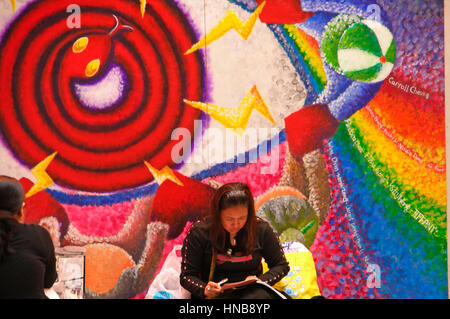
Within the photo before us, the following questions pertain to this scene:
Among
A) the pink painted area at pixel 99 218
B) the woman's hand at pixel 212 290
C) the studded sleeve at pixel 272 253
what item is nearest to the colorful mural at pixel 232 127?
the pink painted area at pixel 99 218

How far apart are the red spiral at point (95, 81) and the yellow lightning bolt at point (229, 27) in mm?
71

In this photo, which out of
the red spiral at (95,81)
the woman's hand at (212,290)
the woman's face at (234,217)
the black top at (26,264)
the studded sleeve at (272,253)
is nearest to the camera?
the black top at (26,264)

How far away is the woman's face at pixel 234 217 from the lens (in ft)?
9.15

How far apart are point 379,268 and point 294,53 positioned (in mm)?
1603

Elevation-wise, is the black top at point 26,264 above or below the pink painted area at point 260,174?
below

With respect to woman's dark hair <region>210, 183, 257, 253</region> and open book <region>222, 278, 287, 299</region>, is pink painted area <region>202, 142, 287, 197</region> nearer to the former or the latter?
woman's dark hair <region>210, 183, 257, 253</region>

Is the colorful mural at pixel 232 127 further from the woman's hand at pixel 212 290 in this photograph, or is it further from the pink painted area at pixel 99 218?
the woman's hand at pixel 212 290

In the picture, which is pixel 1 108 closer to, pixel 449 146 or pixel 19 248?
pixel 19 248

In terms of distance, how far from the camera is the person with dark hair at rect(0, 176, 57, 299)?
217 cm

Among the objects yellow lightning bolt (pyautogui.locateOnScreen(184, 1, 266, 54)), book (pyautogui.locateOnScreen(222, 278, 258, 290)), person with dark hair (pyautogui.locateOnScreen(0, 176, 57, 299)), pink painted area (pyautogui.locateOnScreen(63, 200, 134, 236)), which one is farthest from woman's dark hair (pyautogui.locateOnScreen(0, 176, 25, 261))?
yellow lightning bolt (pyautogui.locateOnScreen(184, 1, 266, 54))

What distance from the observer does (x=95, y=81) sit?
3.55 meters

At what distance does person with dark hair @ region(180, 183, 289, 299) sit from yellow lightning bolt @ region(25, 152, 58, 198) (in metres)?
1.24

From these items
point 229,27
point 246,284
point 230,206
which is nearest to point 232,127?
point 229,27
